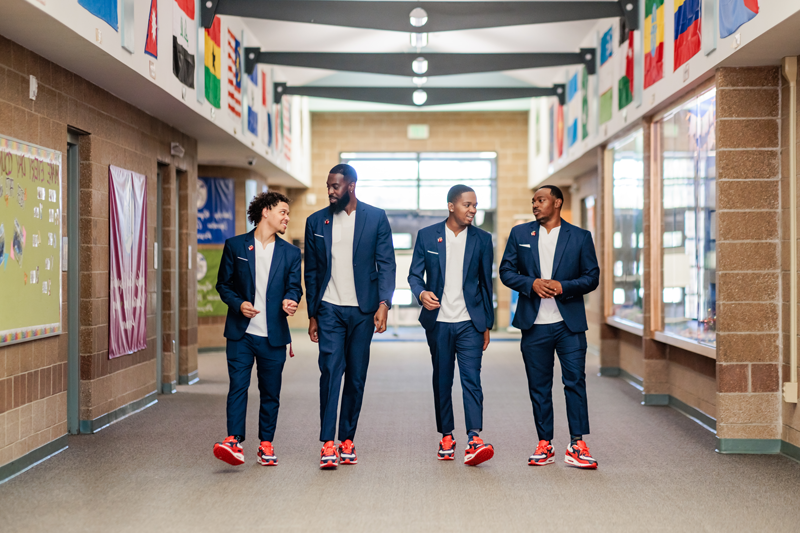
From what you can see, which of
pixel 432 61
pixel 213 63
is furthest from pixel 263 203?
pixel 432 61

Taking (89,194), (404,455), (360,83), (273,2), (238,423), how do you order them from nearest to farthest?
(238,423)
(404,455)
(89,194)
(273,2)
(360,83)

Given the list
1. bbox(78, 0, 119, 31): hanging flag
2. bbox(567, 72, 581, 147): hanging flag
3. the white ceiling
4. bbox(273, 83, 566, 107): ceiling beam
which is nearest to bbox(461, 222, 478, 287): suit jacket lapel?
bbox(78, 0, 119, 31): hanging flag

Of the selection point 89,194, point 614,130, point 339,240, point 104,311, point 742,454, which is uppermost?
point 614,130

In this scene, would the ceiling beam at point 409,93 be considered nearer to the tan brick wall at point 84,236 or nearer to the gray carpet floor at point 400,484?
the tan brick wall at point 84,236

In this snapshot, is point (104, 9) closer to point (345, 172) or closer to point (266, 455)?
point (345, 172)

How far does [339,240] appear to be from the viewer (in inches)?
175

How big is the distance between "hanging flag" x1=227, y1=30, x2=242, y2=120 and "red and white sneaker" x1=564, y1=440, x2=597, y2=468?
5239 millimetres

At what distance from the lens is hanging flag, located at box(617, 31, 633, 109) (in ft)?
23.9

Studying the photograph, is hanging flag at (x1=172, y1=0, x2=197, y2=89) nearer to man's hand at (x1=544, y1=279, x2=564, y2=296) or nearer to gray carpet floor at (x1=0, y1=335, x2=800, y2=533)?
gray carpet floor at (x1=0, y1=335, x2=800, y2=533)

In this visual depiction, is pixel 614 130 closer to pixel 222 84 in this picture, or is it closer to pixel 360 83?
pixel 222 84

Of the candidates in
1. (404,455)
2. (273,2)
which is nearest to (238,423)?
(404,455)

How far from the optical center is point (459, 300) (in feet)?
14.8

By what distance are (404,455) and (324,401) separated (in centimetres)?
67

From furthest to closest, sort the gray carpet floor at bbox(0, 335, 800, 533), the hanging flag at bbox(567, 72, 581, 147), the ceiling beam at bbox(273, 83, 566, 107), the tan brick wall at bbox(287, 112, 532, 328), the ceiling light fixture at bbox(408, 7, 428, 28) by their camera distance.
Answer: the tan brick wall at bbox(287, 112, 532, 328) < the ceiling beam at bbox(273, 83, 566, 107) < the hanging flag at bbox(567, 72, 581, 147) < the ceiling light fixture at bbox(408, 7, 428, 28) < the gray carpet floor at bbox(0, 335, 800, 533)
